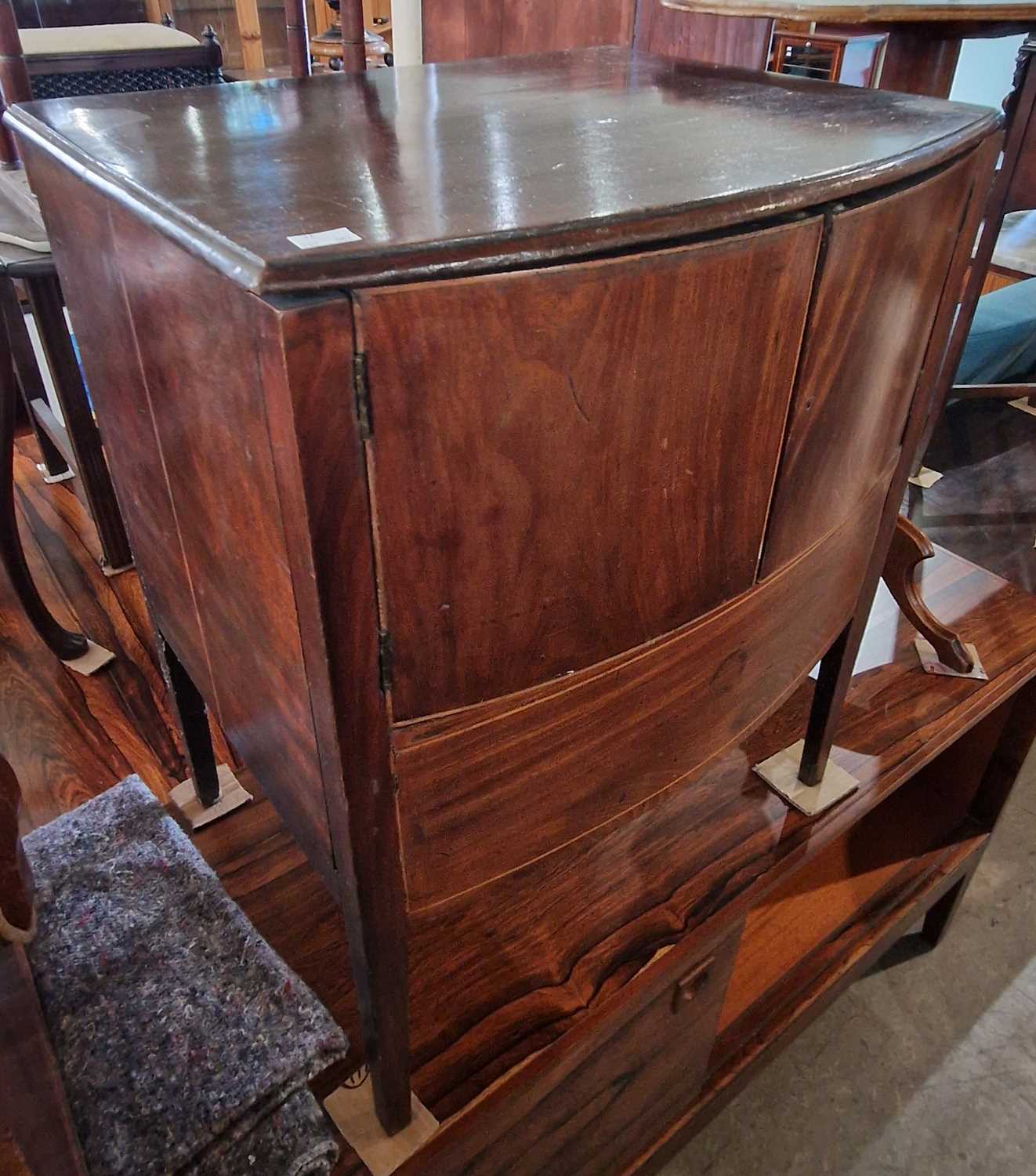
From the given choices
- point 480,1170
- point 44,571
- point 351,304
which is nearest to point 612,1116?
point 480,1170

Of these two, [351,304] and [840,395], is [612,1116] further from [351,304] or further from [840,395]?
[351,304]

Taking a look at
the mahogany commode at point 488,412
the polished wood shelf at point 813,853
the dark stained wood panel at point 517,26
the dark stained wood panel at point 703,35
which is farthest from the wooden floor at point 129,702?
the dark stained wood panel at point 517,26

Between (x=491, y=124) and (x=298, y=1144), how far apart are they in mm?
824

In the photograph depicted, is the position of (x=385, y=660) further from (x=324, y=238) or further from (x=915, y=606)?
(x=915, y=606)

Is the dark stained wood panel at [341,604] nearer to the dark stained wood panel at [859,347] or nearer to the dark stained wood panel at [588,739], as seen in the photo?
the dark stained wood panel at [588,739]

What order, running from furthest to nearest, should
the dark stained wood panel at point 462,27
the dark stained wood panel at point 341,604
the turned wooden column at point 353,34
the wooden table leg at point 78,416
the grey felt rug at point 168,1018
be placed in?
the dark stained wood panel at point 462,27, the wooden table leg at point 78,416, the turned wooden column at point 353,34, the grey felt rug at point 168,1018, the dark stained wood panel at point 341,604

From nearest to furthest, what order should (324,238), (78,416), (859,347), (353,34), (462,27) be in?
(324,238) → (859,347) → (353,34) → (78,416) → (462,27)

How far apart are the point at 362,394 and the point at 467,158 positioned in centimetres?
24

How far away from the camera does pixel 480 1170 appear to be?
0.90m

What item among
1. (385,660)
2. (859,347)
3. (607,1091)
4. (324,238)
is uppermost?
(324,238)

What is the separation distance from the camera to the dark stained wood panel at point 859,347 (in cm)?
60

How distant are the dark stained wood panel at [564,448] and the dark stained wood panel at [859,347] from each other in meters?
0.03

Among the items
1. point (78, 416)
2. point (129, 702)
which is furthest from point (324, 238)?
point (78, 416)

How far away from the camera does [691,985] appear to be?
1.02m
